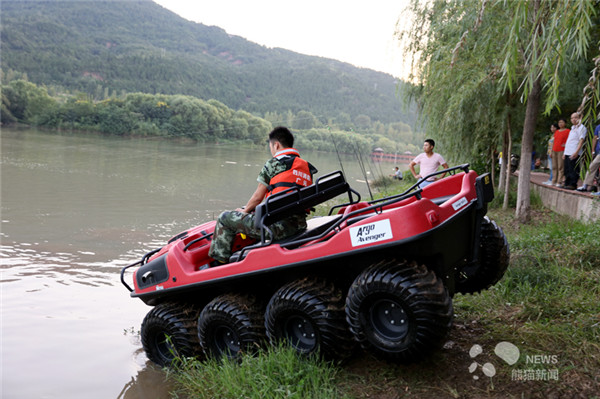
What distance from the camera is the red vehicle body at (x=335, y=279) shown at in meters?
3.25

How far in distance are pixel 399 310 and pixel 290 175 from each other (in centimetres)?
149

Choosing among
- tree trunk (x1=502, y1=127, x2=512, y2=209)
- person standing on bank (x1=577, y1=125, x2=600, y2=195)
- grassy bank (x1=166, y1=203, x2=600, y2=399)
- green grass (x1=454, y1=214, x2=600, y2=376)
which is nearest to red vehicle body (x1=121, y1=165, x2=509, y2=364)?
grassy bank (x1=166, y1=203, x2=600, y2=399)

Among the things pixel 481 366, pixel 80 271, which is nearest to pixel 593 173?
pixel 481 366

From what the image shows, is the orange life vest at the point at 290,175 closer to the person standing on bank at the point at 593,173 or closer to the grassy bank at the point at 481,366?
the grassy bank at the point at 481,366

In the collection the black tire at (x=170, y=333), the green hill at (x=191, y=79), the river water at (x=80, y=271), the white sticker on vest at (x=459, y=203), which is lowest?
the river water at (x=80, y=271)

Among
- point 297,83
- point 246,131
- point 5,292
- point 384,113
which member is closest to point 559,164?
point 5,292

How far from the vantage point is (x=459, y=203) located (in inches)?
140

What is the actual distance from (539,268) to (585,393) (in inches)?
94.9

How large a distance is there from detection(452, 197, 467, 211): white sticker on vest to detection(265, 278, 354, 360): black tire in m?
1.00

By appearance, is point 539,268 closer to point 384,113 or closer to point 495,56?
point 495,56

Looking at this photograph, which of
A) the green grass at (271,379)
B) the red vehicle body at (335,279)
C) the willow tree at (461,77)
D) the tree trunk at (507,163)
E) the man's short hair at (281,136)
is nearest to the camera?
the red vehicle body at (335,279)

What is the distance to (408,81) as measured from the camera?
1377 centimetres

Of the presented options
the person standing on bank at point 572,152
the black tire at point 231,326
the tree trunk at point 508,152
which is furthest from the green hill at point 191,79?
the black tire at point 231,326
